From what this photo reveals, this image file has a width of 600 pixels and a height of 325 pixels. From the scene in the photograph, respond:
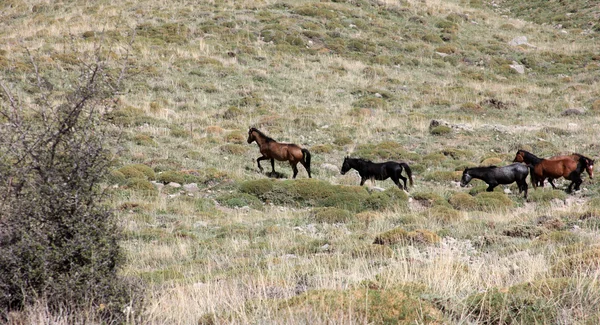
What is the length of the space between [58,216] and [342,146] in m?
17.6

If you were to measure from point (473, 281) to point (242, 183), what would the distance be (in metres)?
9.99

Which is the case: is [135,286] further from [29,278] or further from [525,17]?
[525,17]

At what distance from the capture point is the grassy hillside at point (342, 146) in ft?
18.3

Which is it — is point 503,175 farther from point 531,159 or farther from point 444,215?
point 444,215

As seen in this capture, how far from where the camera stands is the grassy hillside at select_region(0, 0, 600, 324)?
5.57 metres

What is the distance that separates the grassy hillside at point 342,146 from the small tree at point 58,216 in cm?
44

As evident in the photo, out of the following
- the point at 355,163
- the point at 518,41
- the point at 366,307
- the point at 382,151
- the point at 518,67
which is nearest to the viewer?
the point at 366,307

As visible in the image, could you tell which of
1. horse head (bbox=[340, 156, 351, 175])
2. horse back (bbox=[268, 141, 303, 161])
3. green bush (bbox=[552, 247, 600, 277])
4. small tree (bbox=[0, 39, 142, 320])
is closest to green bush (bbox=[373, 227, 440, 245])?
green bush (bbox=[552, 247, 600, 277])

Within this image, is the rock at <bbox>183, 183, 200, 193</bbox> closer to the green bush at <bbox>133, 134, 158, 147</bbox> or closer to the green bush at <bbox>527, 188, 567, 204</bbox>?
the green bush at <bbox>133, 134, 158, 147</bbox>

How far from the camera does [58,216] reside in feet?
15.8

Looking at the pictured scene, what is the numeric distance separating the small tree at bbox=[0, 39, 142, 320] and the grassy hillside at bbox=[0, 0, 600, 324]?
17.3 inches

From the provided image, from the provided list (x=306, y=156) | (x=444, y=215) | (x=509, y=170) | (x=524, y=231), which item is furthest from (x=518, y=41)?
(x=524, y=231)

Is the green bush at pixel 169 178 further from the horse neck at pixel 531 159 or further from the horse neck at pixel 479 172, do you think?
the horse neck at pixel 531 159

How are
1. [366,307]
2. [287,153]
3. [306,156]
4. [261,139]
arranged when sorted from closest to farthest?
A: 1. [366,307]
2. [306,156]
3. [287,153]
4. [261,139]
